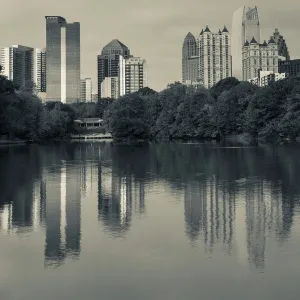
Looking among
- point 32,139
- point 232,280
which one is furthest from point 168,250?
point 32,139

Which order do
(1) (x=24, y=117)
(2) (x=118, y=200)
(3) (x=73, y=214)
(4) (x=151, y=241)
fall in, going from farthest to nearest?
(1) (x=24, y=117)
(2) (x=118, y=200)
(3) (x=73, y=214)
(4) (x=151, y=241)

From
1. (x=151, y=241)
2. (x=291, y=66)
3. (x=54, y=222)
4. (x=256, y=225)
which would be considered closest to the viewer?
(x=151, y=241)

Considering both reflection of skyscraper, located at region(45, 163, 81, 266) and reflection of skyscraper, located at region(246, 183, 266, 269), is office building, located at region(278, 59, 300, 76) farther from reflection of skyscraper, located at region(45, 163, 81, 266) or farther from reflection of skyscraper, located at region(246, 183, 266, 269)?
reflection of skyscraper, located at region(246, 183, 266, 269)

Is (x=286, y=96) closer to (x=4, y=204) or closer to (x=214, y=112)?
(x=214, y=112)

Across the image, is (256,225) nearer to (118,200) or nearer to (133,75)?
(118,200)

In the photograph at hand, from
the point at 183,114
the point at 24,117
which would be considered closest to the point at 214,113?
the point at 183,114

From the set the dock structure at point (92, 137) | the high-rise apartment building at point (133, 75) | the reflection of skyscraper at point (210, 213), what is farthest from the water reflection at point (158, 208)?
the high-rise apartment building at point (133, 75)

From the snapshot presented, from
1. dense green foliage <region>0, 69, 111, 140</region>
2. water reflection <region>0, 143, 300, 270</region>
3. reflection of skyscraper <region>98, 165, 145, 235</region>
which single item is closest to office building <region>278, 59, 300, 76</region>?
dense green foliage <region>0, 69, 111, 140</region>
